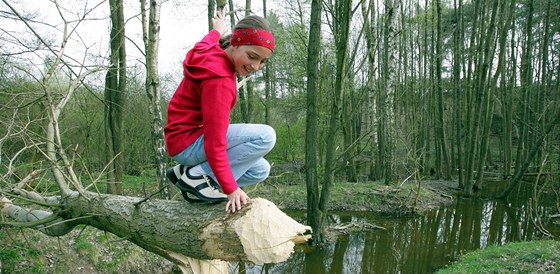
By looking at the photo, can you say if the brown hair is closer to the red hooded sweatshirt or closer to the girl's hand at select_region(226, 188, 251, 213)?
the red hooded sweatshirt

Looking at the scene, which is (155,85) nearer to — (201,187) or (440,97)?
(201,187)

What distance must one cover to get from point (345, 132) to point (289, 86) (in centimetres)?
553

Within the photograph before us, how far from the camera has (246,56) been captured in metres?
2.16

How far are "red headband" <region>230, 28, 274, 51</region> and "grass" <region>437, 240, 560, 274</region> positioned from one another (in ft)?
21.5

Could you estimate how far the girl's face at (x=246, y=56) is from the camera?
215 cm

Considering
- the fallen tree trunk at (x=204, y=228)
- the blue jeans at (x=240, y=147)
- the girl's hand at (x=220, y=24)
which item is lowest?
the fallen tree trunk at (x=204, y=228)

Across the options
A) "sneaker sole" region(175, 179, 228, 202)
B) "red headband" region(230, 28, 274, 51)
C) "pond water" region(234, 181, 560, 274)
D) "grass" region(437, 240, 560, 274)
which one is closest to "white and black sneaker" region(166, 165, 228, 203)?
Result: "sneaker sole" region(175, 179, 228, 202)

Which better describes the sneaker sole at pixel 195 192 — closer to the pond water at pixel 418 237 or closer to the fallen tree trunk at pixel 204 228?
the fallen tree trunk at pixel 204 228

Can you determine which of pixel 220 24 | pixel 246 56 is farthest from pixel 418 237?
pixel 246 56

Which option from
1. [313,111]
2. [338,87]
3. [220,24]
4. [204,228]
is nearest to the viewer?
[204,228]

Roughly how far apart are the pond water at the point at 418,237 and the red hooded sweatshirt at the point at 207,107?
4.74 metres

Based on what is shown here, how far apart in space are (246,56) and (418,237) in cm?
986

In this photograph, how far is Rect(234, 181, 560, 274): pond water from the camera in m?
8.44

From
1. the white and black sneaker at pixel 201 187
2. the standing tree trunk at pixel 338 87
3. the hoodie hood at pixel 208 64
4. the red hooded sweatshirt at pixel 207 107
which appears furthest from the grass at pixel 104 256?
the hoodie hood at pixel 208 64
